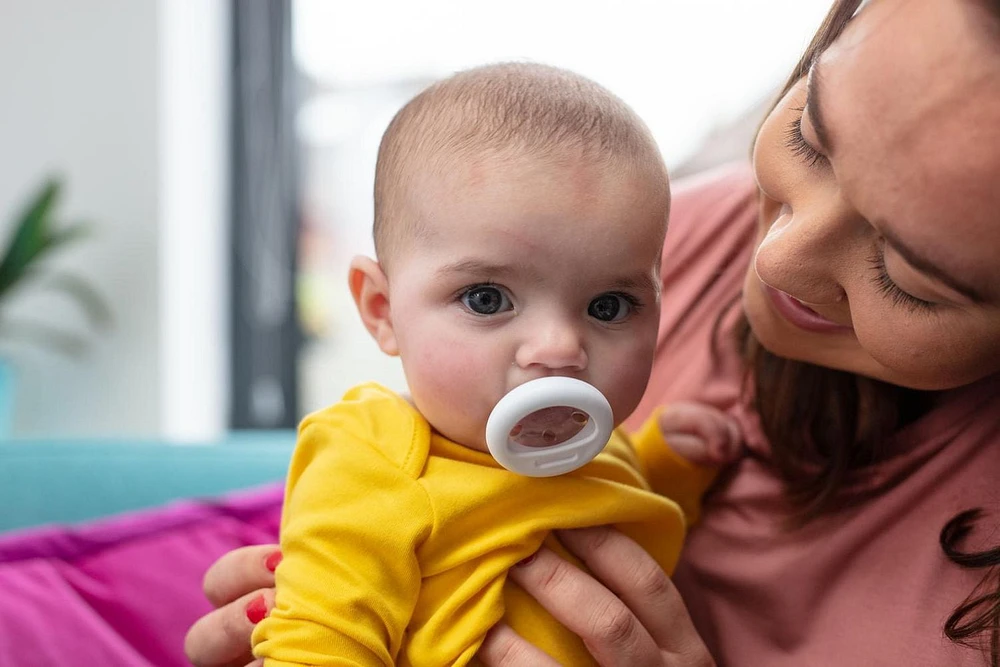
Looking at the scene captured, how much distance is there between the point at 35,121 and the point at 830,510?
3029 millimetres

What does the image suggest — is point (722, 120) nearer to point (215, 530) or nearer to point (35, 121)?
point (215, 530)

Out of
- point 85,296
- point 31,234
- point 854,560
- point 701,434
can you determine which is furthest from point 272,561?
point 85,296

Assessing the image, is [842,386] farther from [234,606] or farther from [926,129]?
[234,606]

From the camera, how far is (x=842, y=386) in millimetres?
1088

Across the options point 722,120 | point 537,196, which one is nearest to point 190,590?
point 537,196

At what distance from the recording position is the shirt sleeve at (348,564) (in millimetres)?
836

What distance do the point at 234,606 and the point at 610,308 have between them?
483 millimetres

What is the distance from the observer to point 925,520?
38.1 inches

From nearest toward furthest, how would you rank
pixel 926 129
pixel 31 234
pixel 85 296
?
pixel 926 129
pixel 31 234
pixel 85 296

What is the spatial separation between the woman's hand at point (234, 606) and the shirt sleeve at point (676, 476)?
0.44 metres

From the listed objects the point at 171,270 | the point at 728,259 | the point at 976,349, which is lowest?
the point at 171,270

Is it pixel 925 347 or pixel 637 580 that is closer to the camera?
pixel 925 347

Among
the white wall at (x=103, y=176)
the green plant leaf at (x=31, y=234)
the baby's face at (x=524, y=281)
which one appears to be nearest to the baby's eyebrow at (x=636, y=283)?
the baby's face at (x=524, y=281)

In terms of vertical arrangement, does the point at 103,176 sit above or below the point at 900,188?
below
